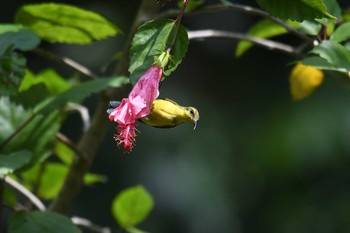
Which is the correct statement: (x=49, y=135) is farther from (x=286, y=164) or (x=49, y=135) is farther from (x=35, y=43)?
(x=286, y=164)

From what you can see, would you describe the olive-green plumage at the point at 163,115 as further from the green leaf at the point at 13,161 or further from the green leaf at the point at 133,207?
the green leaf at the point at 133,207

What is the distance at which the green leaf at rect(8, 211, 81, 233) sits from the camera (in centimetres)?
95

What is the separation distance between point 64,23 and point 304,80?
31 cm

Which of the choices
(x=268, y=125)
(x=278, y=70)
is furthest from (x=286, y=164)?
(x=278, y=70)

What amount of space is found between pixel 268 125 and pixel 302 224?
0.34 metres

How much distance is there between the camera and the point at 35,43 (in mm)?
1030

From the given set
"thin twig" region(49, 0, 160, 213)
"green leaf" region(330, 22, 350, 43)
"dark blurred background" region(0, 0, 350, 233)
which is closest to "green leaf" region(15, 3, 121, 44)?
"thin twig" region(49, 0, 160, 213)

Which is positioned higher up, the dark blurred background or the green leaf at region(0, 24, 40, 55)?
the green leaf at region(0, 24, 40, 55)

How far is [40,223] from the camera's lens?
3.16ft

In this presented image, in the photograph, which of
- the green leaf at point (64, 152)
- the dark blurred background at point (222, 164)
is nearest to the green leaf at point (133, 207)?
the green leaf at point (64, 152)

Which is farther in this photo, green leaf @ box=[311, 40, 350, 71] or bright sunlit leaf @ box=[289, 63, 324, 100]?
bright sunlit leaf @ box=[289, 63, 324, 100]

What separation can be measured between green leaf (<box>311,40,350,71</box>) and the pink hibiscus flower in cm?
18

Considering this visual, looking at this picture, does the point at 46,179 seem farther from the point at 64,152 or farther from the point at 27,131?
the point at 27,131

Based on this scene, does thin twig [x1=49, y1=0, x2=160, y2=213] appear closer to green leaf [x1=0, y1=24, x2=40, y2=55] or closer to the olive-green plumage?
green leaf [x1=0, y1=24, x2=40, y2=55]
